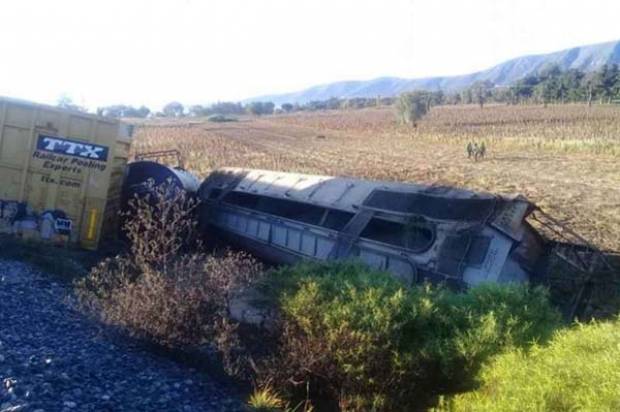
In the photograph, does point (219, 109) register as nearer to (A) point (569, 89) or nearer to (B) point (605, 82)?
(A) point (569, 89)

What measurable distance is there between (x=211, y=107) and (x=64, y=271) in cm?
8797

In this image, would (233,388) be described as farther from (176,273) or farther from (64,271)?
(64,271)

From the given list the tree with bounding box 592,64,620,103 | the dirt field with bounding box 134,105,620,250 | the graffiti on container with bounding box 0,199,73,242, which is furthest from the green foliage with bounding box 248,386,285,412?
the tree with bounding box 592,64,620,103

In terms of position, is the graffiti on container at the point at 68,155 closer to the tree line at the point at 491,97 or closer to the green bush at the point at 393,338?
the green bush at the point at 393,338

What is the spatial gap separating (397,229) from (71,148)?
20.6 ft

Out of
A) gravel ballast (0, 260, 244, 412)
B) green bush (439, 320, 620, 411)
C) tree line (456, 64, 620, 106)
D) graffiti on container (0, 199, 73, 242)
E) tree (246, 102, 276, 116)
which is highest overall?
tree line (456, 64, 620, 106)

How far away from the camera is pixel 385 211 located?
10188 mm

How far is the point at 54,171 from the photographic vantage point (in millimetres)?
11977

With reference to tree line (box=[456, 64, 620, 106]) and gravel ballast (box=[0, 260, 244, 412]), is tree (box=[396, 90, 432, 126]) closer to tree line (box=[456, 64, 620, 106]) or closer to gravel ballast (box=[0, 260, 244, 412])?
tree line (box=[456, 64, 620, 106])

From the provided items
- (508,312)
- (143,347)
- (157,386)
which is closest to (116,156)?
(143,347)

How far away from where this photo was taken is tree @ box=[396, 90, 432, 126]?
172ft

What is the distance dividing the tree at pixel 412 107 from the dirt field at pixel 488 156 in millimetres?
2741

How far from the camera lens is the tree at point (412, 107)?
52469 millimetres

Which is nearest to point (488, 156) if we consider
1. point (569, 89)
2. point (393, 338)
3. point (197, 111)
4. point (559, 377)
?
point (393, 338)
